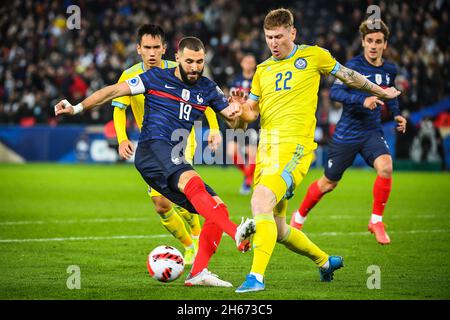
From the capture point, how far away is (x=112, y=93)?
769cm

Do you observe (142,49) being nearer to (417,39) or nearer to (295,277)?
(295,277)

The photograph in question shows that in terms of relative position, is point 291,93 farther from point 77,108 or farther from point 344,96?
point 344,96

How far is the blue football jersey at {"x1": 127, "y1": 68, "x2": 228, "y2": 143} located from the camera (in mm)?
8086

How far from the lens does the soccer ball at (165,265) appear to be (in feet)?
25.4

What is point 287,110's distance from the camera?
791 centimetres

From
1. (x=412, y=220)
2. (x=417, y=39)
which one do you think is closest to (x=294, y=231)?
(x=412, y=220)

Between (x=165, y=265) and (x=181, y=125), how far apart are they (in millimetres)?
1380

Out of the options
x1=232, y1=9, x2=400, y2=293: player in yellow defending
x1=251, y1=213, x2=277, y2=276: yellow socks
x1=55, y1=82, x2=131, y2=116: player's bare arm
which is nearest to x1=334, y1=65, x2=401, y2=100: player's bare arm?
x1=232, y1=9, x2=400, y2=293: player in yellow defending

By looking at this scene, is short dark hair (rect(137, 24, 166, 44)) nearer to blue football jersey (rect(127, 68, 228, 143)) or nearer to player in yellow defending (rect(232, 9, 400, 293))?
blue football jersey (rect(127, 68, 228, 143))

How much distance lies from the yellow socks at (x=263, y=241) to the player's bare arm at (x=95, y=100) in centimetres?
171

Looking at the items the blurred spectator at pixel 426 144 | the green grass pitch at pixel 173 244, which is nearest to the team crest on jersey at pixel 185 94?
the green grass pitch at pixel 173 244

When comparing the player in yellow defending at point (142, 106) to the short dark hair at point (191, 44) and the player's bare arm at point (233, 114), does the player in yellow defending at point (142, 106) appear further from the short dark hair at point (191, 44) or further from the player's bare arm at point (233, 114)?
the short dark hair at point (191, 44)
